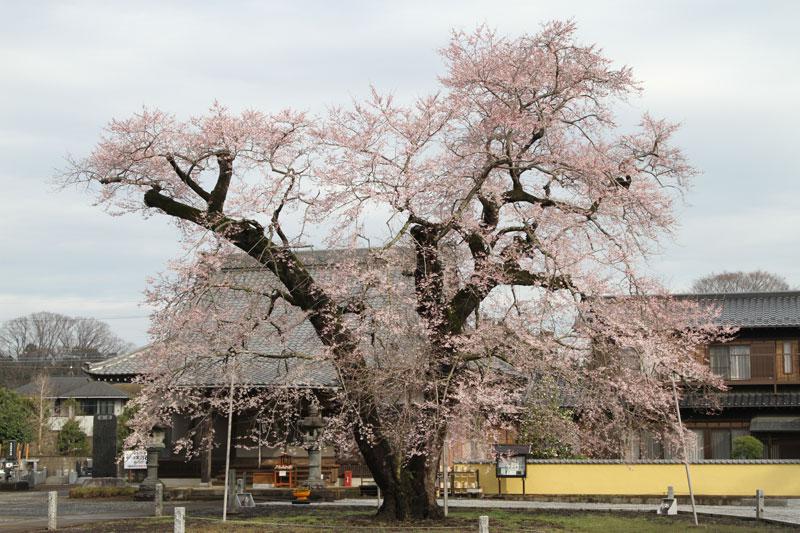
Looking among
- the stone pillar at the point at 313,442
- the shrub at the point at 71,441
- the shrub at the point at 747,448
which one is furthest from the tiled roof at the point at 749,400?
the shrub at the point at 71,441

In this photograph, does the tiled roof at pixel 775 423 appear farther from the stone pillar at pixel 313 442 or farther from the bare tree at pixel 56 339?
the bare tree at pixel 56 339

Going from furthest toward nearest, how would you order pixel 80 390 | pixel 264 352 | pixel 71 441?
pixel 80 390
pixel 71 441
pixel 264 352

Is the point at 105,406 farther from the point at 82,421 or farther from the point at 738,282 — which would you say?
the point at 738,282

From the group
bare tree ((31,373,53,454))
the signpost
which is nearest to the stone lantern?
the signpost

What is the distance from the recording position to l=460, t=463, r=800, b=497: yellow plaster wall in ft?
81.4

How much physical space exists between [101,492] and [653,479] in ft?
50.4

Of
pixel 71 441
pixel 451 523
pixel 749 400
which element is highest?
pixel 749 400

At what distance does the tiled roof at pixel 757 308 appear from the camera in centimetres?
3344

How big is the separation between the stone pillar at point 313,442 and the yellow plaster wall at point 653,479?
15.0 ft

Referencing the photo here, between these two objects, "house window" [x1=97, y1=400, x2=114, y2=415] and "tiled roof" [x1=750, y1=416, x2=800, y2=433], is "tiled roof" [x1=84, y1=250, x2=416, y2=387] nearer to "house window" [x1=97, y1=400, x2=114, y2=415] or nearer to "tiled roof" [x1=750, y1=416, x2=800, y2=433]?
"tiled roof" [x1=750, y1=416, x2=800, y2=433]

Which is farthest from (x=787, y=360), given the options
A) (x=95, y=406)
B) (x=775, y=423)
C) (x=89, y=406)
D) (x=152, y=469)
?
(x=89, y=406)

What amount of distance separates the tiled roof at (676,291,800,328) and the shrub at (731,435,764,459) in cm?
433

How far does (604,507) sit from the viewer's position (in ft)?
75.7

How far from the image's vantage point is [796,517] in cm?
2016
